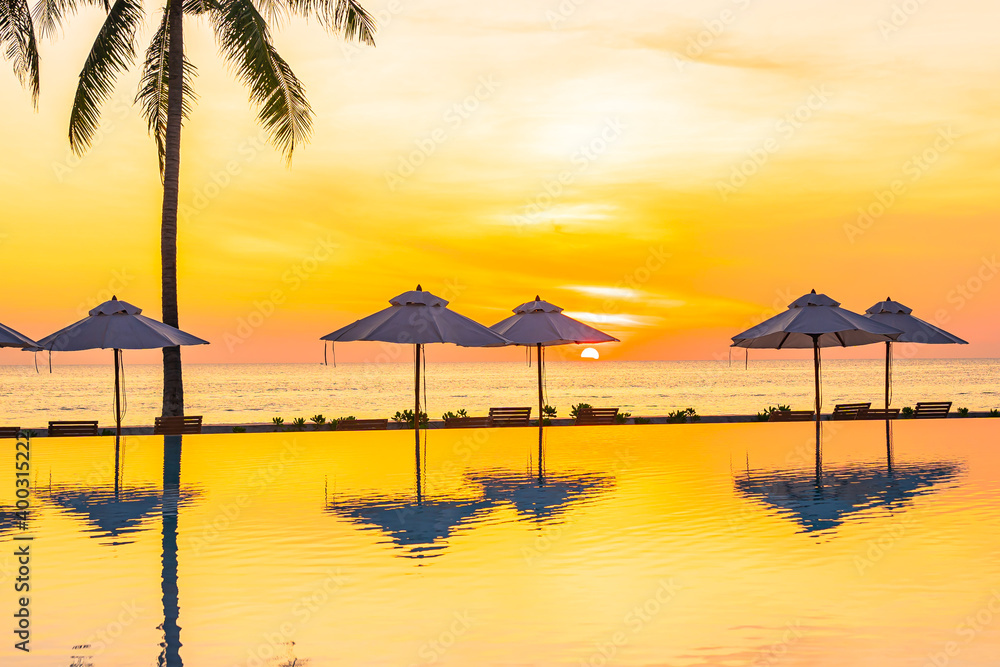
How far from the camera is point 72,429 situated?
23391 mm

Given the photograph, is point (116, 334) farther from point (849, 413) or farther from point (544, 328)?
point (849, 413)

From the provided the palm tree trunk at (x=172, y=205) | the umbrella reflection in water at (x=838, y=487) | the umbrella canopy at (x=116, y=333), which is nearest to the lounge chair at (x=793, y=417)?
the umbrella reflection in water at (x=838, y=487)

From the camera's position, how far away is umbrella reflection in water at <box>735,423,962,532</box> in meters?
12.2

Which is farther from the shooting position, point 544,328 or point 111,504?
point 544,328

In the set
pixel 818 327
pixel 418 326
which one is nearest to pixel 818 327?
pixel 818 327

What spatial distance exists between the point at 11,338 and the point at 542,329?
41.3 feet

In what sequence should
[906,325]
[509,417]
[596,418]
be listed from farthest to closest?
1. [906,325]
2. [596,418]
3. [509,417]

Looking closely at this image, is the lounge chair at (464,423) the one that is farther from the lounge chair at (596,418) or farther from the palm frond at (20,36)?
the palm frond at (20,36)

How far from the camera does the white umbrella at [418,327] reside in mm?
21328

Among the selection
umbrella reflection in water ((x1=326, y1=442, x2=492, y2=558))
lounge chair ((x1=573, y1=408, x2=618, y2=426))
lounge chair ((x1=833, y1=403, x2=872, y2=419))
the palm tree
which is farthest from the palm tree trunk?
lounge chair ((x1=833, y1=403, x2=872, y2=419))

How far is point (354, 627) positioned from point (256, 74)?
19764 millimetres

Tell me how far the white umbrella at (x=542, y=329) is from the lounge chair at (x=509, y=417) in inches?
27.9

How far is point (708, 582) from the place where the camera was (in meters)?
8.59

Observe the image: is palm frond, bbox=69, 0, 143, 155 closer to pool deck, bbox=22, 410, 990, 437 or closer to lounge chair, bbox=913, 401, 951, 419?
pool deck, bbox=22, 410, 990, 437
